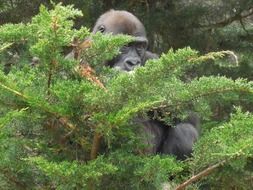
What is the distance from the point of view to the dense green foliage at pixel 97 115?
1.63m

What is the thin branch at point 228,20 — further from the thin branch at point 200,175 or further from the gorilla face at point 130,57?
the thin branch at point 200,175

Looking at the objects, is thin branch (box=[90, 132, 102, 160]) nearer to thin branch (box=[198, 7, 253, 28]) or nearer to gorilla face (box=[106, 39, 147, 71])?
gorilla face (box=[106, 39, 147, 71])

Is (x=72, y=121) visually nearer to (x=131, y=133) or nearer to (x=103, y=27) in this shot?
(x=131, y=133)

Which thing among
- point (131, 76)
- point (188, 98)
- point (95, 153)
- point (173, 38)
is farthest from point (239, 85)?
point (173, 38)

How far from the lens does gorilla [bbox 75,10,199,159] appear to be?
91.7 inches

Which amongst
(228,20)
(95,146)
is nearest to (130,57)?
(95,146)

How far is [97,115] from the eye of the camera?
1625mm

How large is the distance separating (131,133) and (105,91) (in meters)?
0.17

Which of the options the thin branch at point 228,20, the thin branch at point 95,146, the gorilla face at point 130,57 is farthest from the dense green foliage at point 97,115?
the thin branch at point 228,20

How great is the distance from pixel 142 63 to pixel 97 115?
2.80 ft

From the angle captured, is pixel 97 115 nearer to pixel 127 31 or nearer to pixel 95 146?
pixel 95 146

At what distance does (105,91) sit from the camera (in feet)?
5.42

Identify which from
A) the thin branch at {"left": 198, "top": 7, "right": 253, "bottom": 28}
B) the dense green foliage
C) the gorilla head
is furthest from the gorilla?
the thin branch at {"left": 198, "top": 7, "right": 253, "bottom": 28}

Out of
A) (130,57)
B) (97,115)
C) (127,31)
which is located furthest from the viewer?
(127,31)
